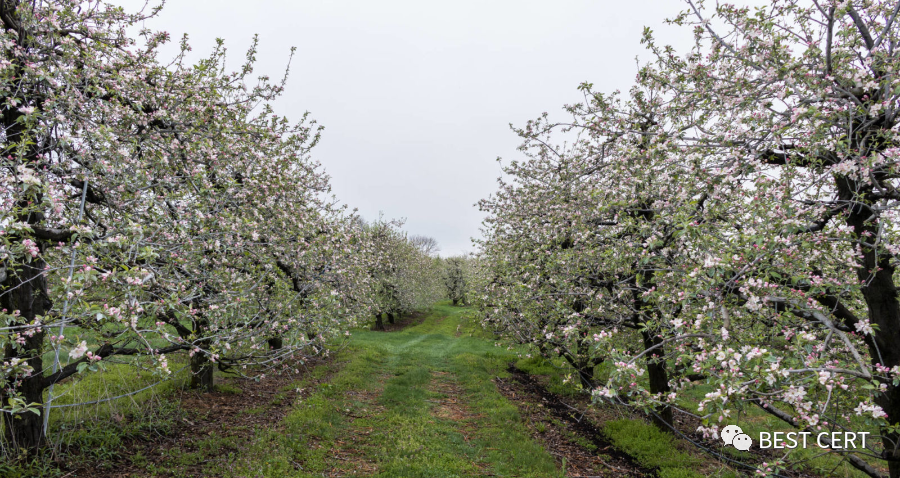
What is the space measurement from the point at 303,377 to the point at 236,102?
10.0 m

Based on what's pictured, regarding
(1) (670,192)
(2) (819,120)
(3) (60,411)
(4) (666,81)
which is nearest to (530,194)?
(1) (670,192)

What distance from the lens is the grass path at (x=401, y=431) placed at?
8.04 m

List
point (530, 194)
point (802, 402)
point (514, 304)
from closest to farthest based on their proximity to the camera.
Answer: point (802, 402) < point (514, 304) < point (530, 194)

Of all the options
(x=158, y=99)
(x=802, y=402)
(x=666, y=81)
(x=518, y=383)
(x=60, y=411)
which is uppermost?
(x=666, y=81)

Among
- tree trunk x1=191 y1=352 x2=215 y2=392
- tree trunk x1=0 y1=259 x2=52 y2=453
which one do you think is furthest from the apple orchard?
tree trunk x1=191 y1=352 x2=215 y2=392

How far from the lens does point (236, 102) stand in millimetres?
9938

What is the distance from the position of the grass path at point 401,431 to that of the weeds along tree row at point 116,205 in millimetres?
2295

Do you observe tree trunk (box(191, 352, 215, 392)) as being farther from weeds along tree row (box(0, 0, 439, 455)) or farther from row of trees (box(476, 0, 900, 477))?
row of trees (box(476, 0, 900, 477))

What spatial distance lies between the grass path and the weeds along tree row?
7.53 feet

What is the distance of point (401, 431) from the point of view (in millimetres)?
9867

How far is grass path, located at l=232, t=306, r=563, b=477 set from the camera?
804 centimetres

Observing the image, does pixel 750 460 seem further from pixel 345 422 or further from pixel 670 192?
pixel 345 422

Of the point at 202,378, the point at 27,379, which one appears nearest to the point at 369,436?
the point at 202,378

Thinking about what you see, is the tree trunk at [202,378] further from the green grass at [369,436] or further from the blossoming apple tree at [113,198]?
the blossoming apple tree at [113,198]
